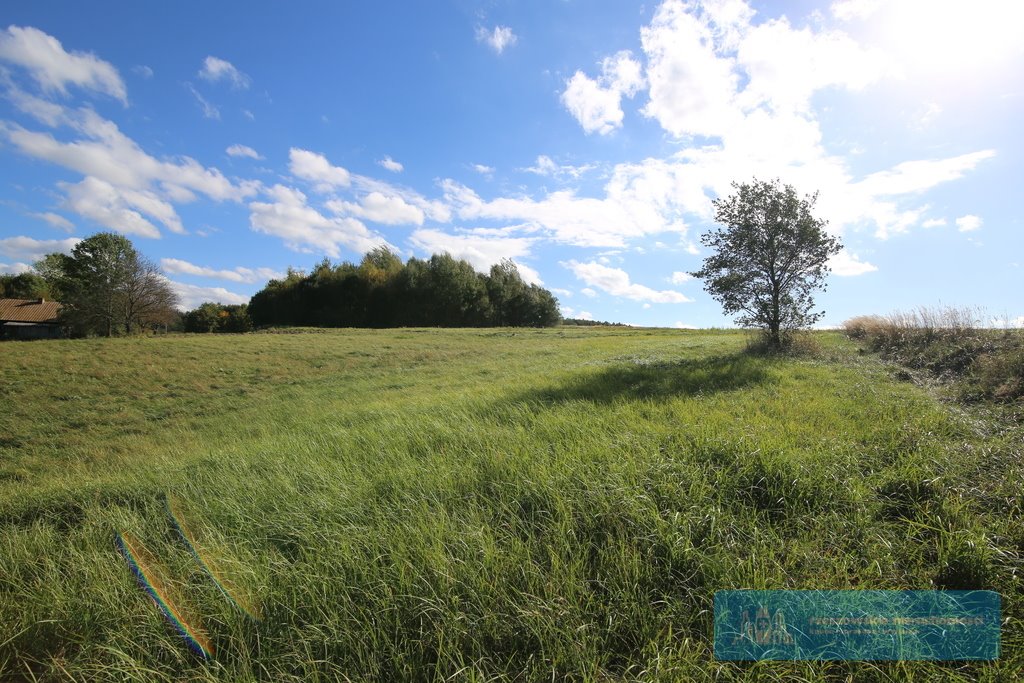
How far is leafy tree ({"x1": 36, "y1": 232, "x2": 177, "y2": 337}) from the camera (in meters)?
34.1

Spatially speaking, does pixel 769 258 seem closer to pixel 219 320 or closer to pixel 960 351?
pixel 960 351

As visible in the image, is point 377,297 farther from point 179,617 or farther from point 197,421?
point 179,617

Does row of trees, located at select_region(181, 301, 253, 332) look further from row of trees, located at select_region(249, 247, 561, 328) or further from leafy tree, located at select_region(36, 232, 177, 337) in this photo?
leafy tree, located at select_region(36, 232, 177, 337)

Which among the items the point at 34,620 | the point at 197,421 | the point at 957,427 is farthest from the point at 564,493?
the point at 197,421

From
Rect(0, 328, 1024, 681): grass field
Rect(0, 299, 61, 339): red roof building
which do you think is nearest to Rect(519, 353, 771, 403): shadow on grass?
Rect(0, 328, 1024, 681): grass field

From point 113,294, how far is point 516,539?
4686cm

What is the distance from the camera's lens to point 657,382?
9438mm

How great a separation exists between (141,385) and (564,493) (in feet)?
60.3

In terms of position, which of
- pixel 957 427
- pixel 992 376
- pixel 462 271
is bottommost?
pixel 957 427

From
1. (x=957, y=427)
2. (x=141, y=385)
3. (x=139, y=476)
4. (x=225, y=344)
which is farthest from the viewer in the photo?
(x=225, y=344)

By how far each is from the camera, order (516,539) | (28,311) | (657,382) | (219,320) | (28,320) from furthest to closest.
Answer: (219,320) → (28,311) → (28,320) → (657,382) → (516,539)

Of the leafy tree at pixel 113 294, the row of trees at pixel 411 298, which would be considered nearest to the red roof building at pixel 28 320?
the leafy tree at pixel 113 294

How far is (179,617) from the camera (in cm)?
270

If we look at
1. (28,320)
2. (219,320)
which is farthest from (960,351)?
(28,320)
